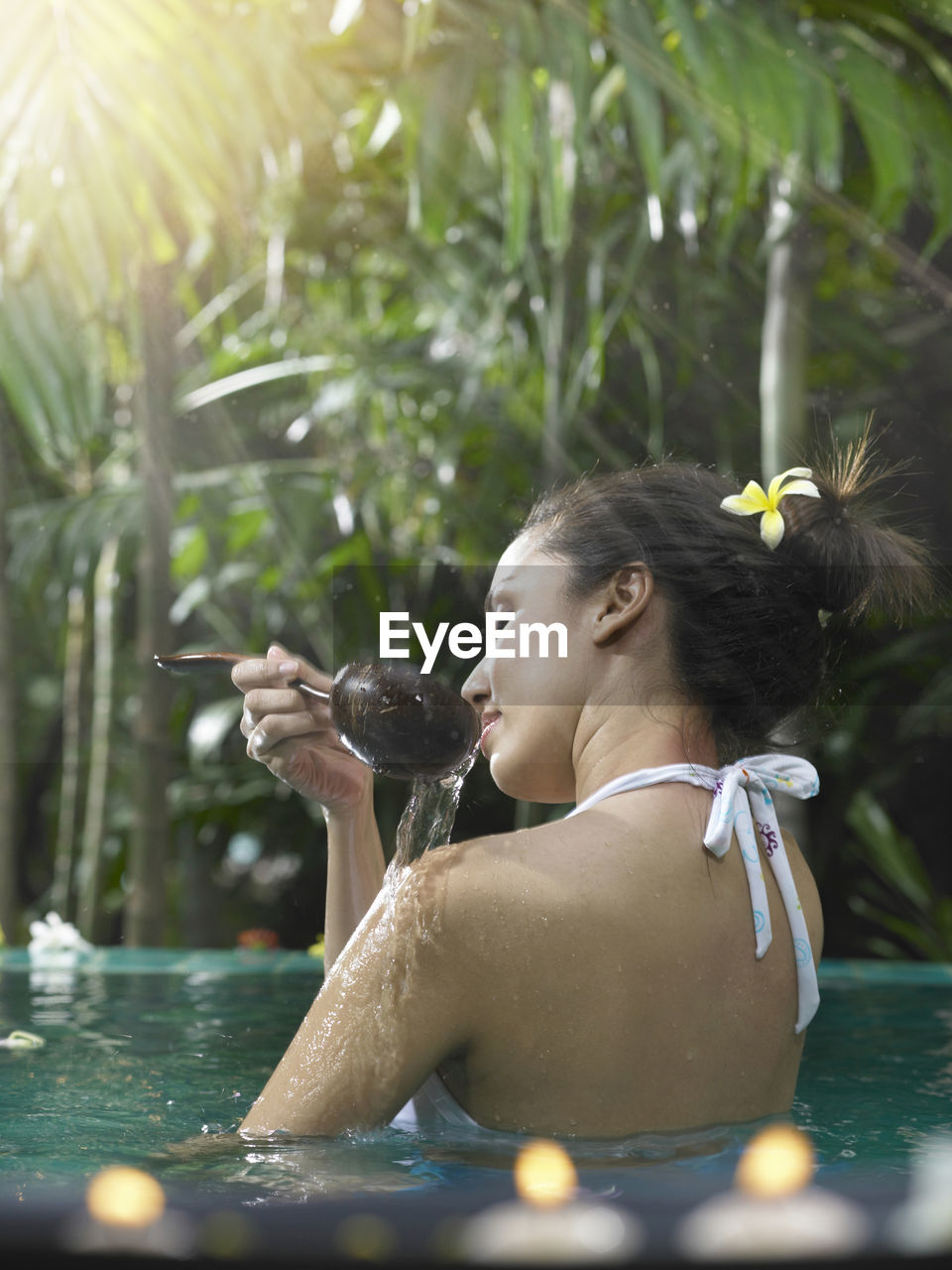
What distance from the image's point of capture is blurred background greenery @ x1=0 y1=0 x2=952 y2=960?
2824 millimetres

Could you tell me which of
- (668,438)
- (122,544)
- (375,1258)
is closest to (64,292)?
(122,544)

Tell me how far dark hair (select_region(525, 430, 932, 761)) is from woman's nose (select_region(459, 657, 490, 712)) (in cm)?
13

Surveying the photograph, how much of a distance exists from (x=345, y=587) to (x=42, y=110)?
5.68ft

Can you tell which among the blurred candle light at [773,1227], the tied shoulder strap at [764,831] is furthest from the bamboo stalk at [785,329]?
A: the blurred candle light at [773,1227]

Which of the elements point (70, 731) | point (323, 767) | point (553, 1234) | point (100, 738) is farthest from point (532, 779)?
point (70, 731)

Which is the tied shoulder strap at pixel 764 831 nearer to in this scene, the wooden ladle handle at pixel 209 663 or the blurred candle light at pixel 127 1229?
the wooden ladle handle at pixel 209 663

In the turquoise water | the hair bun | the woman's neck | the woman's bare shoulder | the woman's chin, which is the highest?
the hair bun

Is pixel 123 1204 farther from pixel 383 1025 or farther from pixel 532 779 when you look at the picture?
pixel 532 779

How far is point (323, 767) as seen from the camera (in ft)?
4.92

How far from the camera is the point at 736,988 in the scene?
1126 mm

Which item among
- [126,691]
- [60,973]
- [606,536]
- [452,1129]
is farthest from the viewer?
[126,691]

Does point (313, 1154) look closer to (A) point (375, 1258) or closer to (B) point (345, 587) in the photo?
(A) point (375, 1258)

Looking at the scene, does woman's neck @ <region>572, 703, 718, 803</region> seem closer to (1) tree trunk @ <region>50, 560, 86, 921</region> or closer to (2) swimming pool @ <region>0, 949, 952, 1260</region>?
(2) swimming pool @ <region>0, 949, 952, 1260</region>

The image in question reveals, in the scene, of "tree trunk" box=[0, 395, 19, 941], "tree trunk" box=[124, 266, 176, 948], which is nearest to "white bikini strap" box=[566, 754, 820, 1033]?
"tree trunk" box=[124, 266, 176, 948]
